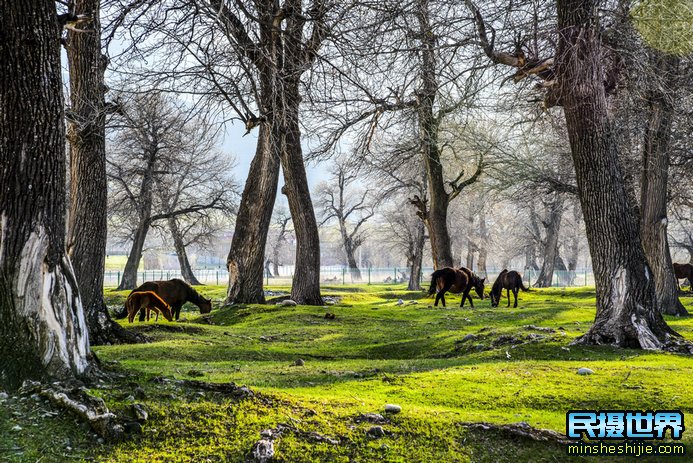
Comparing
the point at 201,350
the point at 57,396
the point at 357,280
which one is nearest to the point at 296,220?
the point at 201,350

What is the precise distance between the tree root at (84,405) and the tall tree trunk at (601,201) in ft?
23.2

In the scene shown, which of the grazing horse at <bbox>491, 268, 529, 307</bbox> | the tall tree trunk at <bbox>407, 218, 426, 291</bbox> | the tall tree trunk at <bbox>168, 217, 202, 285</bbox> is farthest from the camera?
the tall tree trunk at <bbox>407, 218, 426, 291</bbox>

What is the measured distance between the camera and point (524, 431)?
419 centimetres

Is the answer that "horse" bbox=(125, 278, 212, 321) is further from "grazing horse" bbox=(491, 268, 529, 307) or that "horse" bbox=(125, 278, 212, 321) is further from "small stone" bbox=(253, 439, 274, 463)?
"small stone" bbox=(253, 439, 274, 463)

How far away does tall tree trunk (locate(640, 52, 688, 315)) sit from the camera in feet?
50.2

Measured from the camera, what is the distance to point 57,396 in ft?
12.9

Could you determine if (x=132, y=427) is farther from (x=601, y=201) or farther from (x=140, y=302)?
(x=140, y=302)

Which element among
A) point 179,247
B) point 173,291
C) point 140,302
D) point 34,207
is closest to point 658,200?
point 173,291

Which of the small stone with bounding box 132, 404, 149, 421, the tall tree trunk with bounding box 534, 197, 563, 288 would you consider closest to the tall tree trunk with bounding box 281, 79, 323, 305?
the small stone with bounding box 132, 404, 149, 421

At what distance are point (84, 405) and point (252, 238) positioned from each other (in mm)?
13835

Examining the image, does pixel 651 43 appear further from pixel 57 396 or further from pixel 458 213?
pixel 458 213

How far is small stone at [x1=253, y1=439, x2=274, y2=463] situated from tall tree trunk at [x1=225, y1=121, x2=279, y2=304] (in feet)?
45.5

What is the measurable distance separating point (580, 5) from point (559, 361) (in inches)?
216

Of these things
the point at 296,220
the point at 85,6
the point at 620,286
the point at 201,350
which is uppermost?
the point at 85,6
